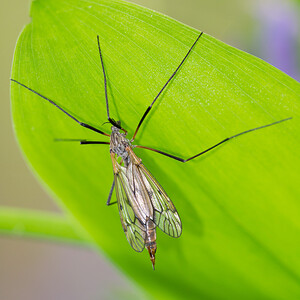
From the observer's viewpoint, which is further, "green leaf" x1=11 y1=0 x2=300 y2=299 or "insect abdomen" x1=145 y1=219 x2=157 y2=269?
"insect abdomen" x1=145 y1=219 x2=157 y2=269

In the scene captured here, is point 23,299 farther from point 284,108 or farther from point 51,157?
point 284,108

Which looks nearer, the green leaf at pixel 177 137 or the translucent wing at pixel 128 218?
the green leaf at pixel 177 137

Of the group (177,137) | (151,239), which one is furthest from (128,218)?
(177,137)

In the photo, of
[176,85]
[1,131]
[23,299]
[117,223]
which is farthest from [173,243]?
[1,131]

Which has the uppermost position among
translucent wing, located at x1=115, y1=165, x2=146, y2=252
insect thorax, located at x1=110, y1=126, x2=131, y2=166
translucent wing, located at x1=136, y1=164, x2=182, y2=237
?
insect thorax, located at x1=110, y1=126, x2=131, y2=166

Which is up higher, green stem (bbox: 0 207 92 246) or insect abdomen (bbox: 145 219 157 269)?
insect abdomen (bbox: 145 219 157 269)

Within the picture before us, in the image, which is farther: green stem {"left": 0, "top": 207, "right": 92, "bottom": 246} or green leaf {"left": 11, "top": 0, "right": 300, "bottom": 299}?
green stem {"left": 0, "top": 207, "right": 92, "bottom": 246}
